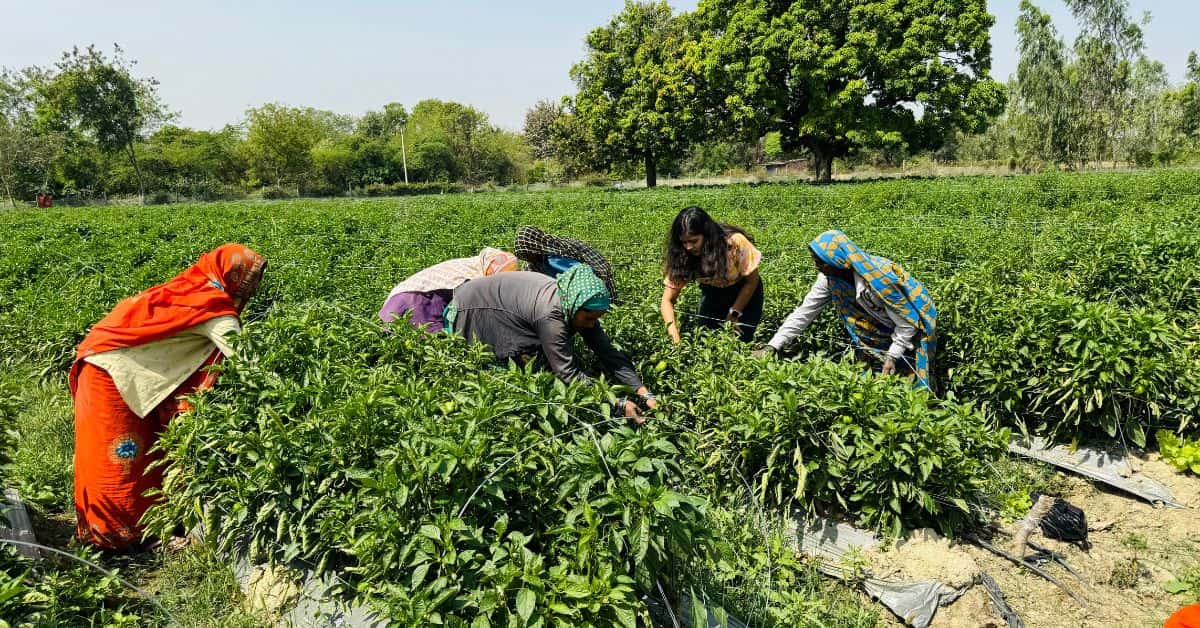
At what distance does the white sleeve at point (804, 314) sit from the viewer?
414cm

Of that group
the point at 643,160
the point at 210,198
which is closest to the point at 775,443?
the point at 643,160

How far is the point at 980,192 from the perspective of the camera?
1612cm

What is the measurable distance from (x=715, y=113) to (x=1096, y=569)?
35.7 meters

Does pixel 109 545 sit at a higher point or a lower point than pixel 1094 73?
lower

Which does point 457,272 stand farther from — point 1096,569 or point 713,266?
point 1096,569

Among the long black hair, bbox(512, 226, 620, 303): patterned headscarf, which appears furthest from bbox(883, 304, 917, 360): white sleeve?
bbox(512, 226, 620, 303): patterned headscarf

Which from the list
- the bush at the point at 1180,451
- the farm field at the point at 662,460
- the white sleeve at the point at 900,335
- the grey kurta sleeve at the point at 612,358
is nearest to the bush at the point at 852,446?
the farm field at the point at 662,460

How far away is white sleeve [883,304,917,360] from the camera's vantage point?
3834 millimetres

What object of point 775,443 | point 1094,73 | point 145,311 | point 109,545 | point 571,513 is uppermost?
point 1094,73

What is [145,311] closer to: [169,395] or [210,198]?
[169,395]

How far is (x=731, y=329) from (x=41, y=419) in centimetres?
505

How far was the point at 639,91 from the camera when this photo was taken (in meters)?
38.5

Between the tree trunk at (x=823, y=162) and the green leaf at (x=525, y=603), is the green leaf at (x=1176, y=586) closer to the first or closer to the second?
the green leaf at (x=525, y=603)

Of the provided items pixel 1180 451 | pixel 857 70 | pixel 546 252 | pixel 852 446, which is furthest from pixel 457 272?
pixel 857 70
